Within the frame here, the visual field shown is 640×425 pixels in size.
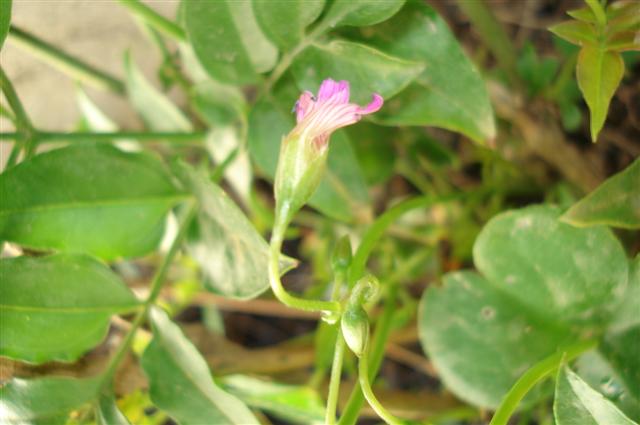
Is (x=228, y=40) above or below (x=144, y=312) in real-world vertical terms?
above

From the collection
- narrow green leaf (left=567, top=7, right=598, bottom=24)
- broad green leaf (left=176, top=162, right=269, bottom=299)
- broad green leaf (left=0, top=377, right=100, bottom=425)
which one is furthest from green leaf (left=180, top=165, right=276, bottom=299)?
narrow green leaf (left=567, top=7, right=598, bottom=24)

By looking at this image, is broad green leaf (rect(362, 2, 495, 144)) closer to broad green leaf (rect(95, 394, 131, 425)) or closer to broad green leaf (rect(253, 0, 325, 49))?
broad green leaf (rect(253, 0, 325, 49))

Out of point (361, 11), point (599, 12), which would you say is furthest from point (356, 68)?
point (599, 12)

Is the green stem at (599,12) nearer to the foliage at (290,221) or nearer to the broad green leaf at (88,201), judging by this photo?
the foliage at (290,221)

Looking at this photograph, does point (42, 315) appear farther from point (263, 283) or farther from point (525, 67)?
point (525, 67)

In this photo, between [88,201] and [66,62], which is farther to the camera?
[66,62]

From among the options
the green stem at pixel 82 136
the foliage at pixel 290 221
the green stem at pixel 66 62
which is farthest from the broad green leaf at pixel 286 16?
the green stem at pixel 66 62

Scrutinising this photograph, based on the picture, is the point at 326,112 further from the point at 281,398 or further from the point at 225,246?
the point at 281,398
